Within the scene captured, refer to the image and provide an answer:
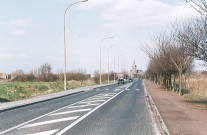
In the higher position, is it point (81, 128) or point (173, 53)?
point (173, 53)

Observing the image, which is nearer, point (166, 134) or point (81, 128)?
point (166, 134)

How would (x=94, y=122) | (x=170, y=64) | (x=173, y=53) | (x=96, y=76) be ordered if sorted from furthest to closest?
(x=96, y=76)
(x=170, y=64)
(x=173, y=53)
(x=94, y=122)

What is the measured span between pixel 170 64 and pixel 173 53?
13.2 feet

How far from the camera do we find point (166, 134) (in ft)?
21.5

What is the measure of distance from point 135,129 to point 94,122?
5.74ft

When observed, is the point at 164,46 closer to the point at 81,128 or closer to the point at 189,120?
the point at 189,120

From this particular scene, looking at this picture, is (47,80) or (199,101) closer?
(199,101)

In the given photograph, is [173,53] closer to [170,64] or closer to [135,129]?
[170,64]

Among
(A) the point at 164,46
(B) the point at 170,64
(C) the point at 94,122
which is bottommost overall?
(C) the point at 94,122

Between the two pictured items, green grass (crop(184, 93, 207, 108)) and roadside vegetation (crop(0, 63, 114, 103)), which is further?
roadside vegetation (crop(0, 63, 114, 103))

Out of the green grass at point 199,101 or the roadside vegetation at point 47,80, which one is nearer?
the green grass at point 199,101

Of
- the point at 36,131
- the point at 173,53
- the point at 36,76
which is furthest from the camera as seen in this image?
the point at 36,76

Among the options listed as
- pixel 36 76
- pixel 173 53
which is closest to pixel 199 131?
pixel 173 53

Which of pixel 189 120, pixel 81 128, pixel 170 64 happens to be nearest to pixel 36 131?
pixel 81 128
